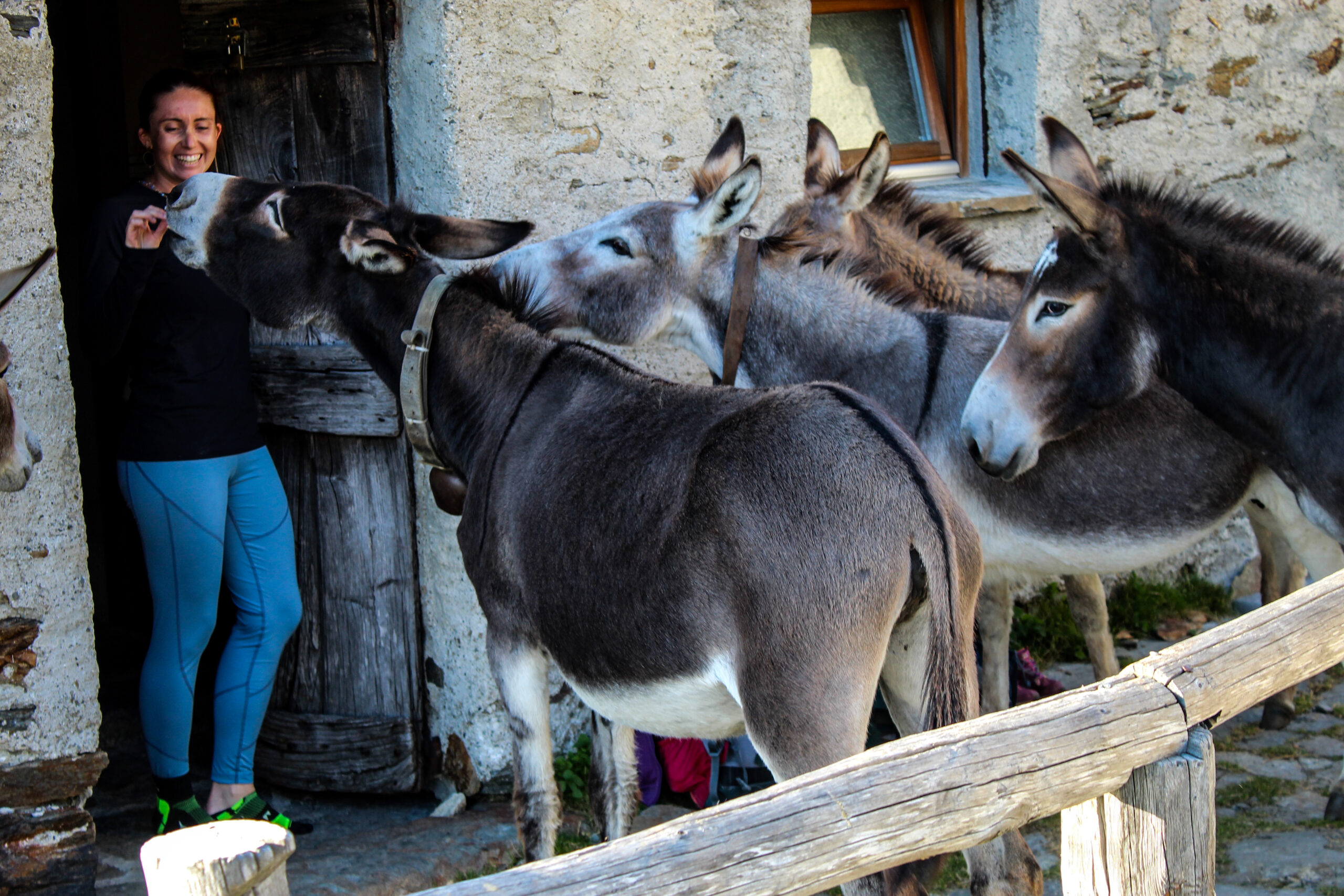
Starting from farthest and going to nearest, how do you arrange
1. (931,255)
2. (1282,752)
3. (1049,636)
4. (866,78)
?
(866,78) → (1049,636) → (1282,752) → (931,255)

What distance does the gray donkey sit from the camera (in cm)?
319

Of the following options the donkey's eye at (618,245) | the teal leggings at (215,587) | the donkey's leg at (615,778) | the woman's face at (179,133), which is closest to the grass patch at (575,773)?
the donkey's leg at (615,778)

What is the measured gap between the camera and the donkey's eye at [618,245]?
3.37 metres

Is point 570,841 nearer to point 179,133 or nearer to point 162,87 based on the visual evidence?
point 179,133

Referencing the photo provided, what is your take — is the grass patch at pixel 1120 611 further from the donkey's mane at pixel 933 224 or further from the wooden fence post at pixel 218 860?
the wooden fence post at pixel 218 860

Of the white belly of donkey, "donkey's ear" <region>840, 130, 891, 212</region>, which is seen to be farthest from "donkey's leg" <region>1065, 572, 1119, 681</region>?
the white belly of donkey

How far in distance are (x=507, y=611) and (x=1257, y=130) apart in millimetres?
4034

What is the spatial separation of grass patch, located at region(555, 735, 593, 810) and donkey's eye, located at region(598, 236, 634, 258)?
5.06 feet

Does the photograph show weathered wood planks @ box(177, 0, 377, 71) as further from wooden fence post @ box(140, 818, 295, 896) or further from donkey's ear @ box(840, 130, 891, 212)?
wooden fence post @ box(140, 818, 295, 896)

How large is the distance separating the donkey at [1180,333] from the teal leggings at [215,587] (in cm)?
201

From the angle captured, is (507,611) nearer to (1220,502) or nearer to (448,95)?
(448,95)

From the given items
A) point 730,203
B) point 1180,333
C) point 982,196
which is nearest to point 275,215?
point 730,203

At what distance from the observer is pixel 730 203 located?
3275 millimetres

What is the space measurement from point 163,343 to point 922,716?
2.27m
